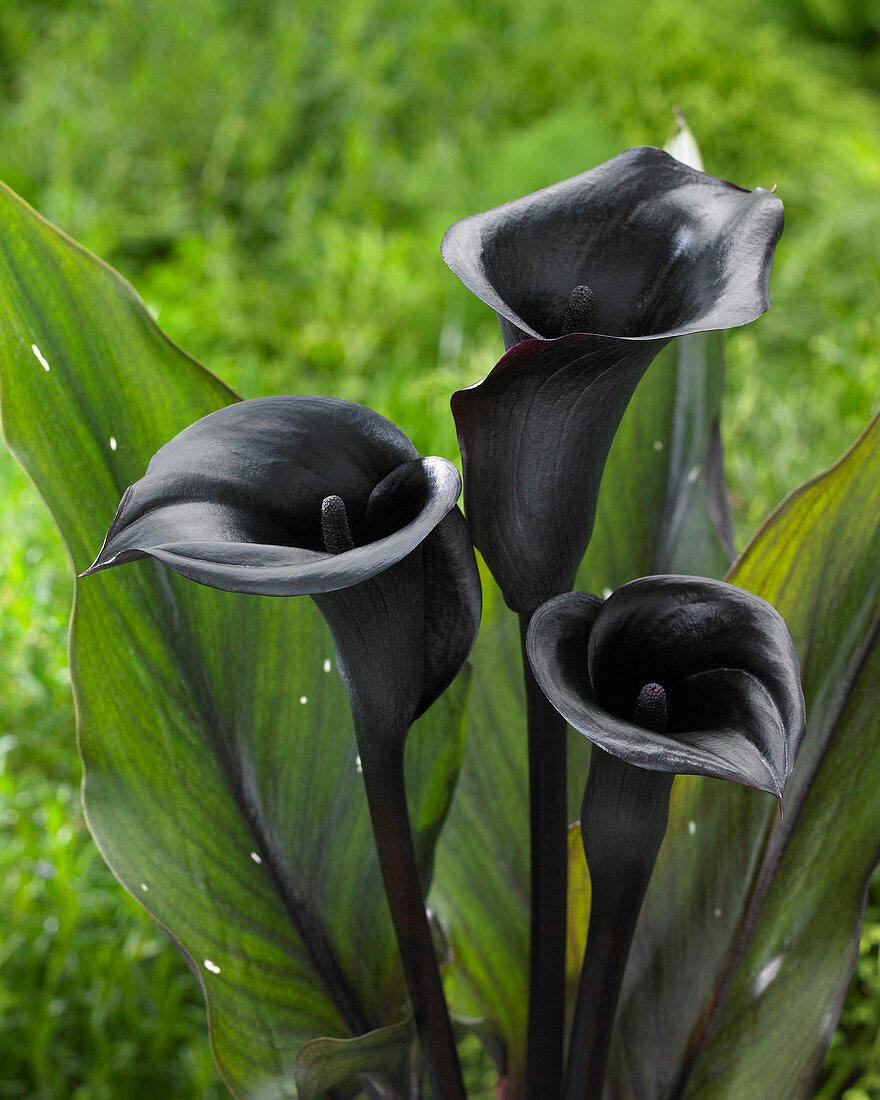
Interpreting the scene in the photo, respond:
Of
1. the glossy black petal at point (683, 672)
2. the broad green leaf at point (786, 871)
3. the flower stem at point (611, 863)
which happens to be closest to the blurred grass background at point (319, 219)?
the broad green leaf at point (786, 871)

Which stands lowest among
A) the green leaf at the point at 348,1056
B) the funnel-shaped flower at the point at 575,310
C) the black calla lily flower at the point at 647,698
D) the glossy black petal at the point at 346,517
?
the green leaf at the point at 348,1056

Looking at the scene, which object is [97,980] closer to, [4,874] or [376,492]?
[4,874]

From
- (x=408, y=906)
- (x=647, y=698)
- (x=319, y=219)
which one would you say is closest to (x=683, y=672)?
(x=647, y=698)

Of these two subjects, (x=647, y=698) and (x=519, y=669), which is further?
(x=519, y=669)

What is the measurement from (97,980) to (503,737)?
0.39 meters

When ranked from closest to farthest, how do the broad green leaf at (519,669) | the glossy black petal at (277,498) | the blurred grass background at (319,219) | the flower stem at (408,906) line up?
the glossy black petal at (277,498)
the flower stem at (408,906)
the broad green leaf at (519,669)
the blurred grass background at (319,219)

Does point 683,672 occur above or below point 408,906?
above

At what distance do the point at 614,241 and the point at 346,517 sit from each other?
0.49ft

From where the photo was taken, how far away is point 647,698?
32cm

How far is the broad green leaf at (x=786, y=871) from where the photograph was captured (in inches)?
17.7

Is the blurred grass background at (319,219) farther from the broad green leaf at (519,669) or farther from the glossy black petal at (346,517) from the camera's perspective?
the glossy black petal at (346,517)

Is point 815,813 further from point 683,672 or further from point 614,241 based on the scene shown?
point 614,241

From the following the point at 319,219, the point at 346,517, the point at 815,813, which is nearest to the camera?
the point at 346,517

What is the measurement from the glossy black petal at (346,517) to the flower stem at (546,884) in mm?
46
